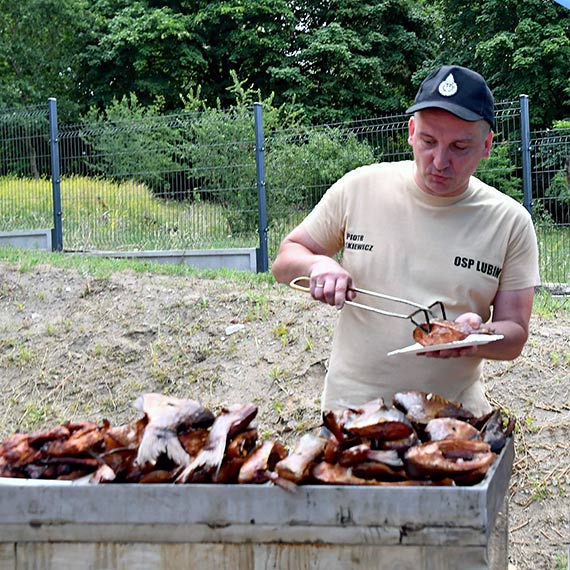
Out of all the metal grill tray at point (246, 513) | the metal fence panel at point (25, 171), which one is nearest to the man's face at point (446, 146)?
the metal grill tray at point (246, 513)

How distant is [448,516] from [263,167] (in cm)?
848

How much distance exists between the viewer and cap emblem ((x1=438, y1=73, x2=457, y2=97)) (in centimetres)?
233

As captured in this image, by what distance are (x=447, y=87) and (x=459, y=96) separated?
42 millimetres

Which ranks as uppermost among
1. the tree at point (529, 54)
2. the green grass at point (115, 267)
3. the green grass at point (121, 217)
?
the tree at point (529, 54)

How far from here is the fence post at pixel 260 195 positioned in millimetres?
9695

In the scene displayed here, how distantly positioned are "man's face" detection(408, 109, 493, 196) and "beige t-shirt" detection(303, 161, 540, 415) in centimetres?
11

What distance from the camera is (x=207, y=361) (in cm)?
705

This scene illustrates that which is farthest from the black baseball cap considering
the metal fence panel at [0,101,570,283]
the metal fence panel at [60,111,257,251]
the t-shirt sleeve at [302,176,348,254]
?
the metal fence panel at [60,111,257,251]

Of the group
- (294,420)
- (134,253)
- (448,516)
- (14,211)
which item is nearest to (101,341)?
(294,420)

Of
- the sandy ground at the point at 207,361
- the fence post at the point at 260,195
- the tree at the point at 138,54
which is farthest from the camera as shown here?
the tree at the point at 138,54

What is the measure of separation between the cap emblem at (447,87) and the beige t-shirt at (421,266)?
0.34 metres

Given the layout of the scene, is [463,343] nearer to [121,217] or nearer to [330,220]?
[330,220]

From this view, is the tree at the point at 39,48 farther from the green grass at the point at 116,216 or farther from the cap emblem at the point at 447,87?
the cap emblem at the point at 447,87

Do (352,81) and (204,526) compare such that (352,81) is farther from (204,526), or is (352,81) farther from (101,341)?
(204,526)
